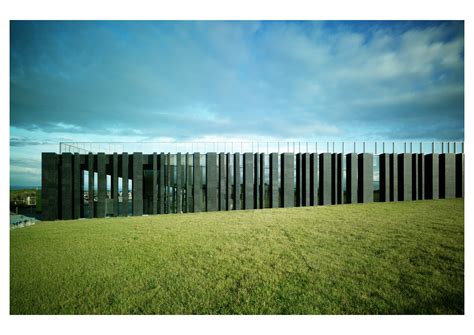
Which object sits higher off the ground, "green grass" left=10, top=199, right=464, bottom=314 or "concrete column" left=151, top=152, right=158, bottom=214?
"concrete column" left=151, top=152, right=158, bottom=214

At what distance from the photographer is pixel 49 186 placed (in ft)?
44.0

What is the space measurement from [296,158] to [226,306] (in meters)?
13.2

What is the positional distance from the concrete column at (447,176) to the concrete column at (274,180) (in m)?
13.4

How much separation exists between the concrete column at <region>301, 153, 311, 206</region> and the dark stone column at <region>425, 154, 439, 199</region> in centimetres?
985

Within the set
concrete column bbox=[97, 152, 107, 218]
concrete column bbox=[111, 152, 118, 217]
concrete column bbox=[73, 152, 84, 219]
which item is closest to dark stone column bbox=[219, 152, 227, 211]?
concrete column bbox=[111, 152, 118, 217]

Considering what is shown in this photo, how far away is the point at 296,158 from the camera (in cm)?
1591

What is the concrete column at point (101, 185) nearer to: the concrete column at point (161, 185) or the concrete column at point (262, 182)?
the concrete column at point (161, 185)

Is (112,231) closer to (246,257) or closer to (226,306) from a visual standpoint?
(246,257)

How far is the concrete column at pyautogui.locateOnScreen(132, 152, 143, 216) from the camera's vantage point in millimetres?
14016

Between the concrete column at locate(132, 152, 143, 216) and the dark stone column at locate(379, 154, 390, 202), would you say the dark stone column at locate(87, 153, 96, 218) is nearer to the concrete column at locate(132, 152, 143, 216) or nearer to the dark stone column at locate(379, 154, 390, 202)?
the concrete column at locate(132, 152, 143, 216)

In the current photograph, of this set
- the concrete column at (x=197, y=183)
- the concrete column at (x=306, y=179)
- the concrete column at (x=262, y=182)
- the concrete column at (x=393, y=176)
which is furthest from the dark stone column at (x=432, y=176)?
the concrete column at (x=197, y=183)

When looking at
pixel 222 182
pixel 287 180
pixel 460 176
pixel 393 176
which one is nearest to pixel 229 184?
pixel 222 182

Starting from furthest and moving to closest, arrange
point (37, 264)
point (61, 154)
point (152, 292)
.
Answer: point (61, 154) → point (37, 264) → point (152, 292)

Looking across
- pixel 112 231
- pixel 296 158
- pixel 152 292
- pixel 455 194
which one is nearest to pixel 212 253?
pixel 152 292
